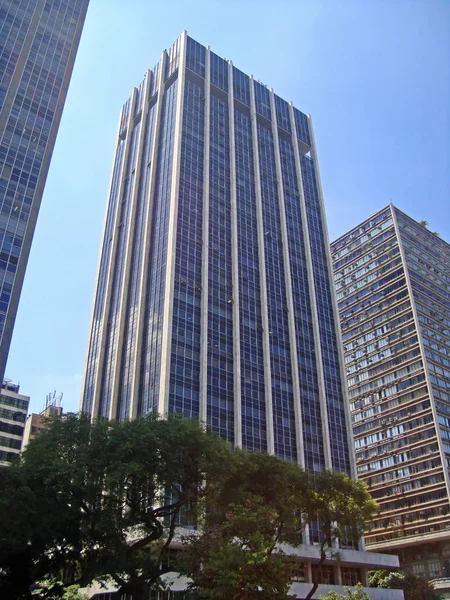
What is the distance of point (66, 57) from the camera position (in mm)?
74188

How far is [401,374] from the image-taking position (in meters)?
95.2

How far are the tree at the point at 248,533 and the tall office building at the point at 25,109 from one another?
27.2 metres

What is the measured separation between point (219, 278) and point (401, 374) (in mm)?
37299

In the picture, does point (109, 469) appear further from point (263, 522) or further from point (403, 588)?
point (403, 588)

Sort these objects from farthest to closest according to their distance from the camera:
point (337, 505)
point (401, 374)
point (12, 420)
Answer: point (401, 374) → point (12, 420) → point (337, 505)

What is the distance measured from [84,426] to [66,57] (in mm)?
56251

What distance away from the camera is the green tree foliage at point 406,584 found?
6738 centimetres

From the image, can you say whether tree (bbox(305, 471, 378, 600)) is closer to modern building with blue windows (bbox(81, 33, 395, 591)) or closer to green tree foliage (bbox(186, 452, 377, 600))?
green tree foliage (bbox(186, 452, 377, 600))

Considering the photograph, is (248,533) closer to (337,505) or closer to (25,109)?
(337,505)

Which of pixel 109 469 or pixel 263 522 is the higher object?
pixel 109 469

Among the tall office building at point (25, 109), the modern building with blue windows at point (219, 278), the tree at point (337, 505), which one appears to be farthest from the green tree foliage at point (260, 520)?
the tall office building at point (25, 109)

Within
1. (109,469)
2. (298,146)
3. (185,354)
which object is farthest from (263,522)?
(298,146)

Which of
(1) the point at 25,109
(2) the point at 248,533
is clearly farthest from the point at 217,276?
(2) the point at 248,533

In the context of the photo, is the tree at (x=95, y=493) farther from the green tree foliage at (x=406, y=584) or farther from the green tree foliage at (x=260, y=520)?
the green tree foliage at (x=406, y=584)
